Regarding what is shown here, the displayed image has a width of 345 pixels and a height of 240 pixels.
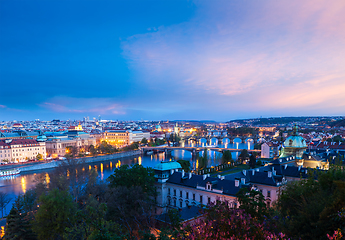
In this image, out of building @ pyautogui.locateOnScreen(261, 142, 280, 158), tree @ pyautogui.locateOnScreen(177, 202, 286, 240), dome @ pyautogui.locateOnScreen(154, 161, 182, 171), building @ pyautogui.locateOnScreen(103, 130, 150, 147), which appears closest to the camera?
tree @ pyautogui.locateOnScreen(177, 202, 286, 240)

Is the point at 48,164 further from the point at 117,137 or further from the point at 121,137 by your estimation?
the point at 117,137

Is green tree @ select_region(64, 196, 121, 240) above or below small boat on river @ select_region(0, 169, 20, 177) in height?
above

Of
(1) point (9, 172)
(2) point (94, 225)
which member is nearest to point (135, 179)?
(2) point (94, 225)

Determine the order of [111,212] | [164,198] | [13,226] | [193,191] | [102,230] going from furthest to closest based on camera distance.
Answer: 1. [164,198]
2. [193,191]
3. [111,212]
4. [13,226]
5. [102,230]

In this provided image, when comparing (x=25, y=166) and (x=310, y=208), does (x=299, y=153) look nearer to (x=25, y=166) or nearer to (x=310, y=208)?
(x=310, y=208)

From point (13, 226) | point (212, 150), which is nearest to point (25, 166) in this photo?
point (13, 226)

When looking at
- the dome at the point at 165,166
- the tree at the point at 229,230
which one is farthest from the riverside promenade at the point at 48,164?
the tree at the point at 229,230

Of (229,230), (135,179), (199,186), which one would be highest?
(229,230)

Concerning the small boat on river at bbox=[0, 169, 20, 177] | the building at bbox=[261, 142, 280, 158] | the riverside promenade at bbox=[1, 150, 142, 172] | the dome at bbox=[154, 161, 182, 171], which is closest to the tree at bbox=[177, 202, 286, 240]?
the dome at bbox=[154, 161, 182, 171]

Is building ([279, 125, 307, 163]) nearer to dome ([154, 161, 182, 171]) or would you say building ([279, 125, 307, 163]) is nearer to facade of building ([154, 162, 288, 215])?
facade of building ([154, 162, 288, 215])
